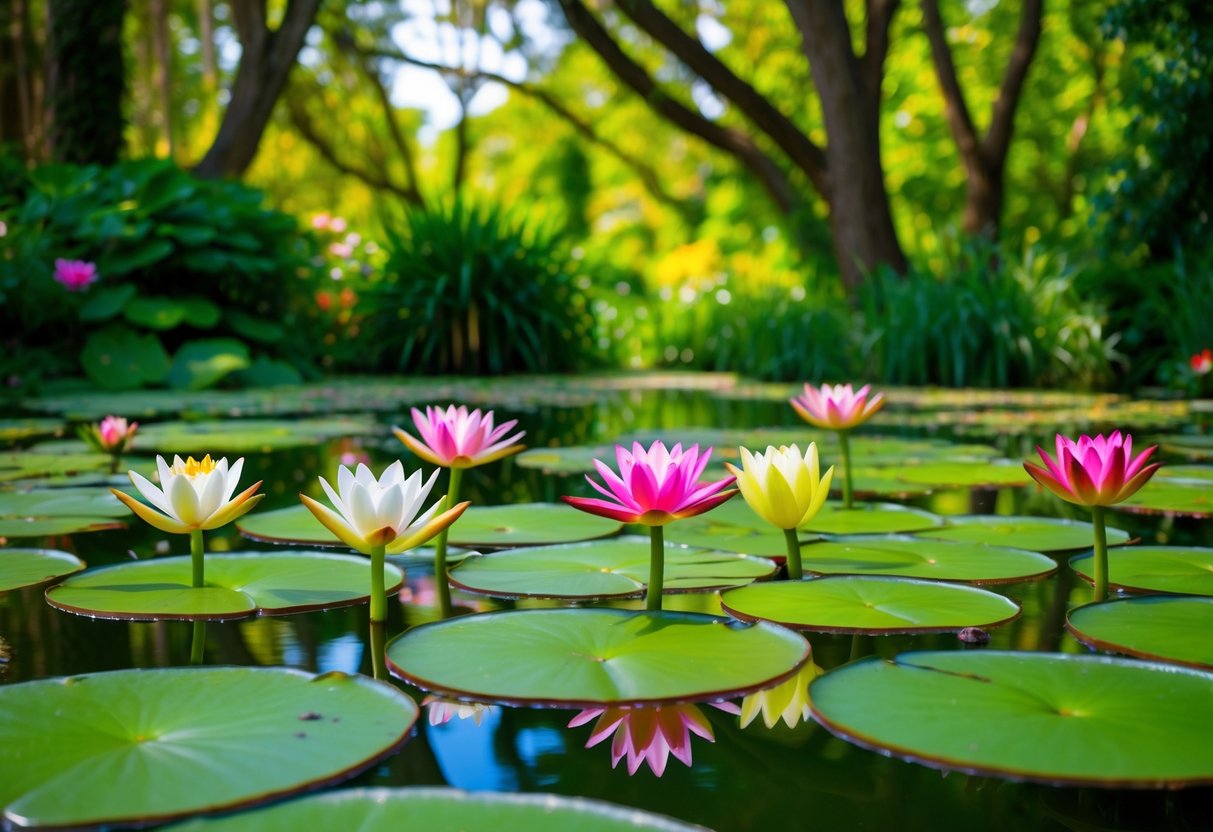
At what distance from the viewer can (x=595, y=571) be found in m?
1.19

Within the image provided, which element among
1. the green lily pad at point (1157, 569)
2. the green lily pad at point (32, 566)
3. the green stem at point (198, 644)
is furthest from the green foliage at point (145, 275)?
the green lily pad at point (1157, 569)

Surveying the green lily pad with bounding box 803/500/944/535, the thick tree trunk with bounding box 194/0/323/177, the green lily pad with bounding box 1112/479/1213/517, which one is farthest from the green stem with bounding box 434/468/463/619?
the thick tree trunk with bounding box 194/0/323/177

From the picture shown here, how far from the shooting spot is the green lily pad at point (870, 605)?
3.14ft

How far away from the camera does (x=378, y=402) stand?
12.4 feet

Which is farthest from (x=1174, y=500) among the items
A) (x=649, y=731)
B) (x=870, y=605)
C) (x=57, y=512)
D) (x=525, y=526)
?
(x=57, y=512)

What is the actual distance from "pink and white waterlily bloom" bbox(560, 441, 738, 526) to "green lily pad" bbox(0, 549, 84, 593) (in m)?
0.63

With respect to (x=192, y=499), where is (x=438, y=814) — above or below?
below

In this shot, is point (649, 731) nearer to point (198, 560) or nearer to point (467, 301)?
point (198, 560)

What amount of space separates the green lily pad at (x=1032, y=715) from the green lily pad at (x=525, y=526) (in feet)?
2.12

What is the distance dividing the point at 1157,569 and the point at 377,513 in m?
0.90

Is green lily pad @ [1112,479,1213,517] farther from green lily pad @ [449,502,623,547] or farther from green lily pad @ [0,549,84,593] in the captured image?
green lily pad @ [0,549,84,593]

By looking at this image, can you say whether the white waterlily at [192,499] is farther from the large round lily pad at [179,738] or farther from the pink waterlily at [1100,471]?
the pink waterlily at [1100,471]

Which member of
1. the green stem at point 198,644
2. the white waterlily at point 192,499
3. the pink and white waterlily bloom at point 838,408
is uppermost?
the pink and white waterlily bloom at point 838,408

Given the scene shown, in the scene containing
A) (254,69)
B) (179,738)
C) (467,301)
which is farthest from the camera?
(254,69)
